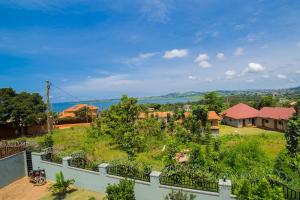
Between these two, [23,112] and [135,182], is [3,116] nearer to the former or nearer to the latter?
[23,112]

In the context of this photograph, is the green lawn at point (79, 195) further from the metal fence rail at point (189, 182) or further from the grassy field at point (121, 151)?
the grassy field at point (121, 151)

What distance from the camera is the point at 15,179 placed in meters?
12.5

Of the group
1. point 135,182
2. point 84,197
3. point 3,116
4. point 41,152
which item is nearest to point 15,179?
point 41,152

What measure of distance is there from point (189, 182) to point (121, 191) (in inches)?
102

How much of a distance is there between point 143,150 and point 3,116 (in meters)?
15.9

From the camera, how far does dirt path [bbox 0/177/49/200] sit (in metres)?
10.6

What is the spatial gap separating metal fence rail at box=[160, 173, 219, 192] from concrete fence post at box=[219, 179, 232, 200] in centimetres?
26

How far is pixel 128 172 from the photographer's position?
978 centimetres

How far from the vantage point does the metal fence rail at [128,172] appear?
9.31 metres

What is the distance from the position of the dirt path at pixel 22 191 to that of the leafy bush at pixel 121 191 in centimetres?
428

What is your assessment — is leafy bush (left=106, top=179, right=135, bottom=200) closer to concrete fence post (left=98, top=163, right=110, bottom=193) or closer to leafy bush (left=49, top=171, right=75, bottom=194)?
concrete fence post (left=98, top=163, right=110, bottom=193)

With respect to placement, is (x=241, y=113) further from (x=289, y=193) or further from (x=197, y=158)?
(x=289, y=193)

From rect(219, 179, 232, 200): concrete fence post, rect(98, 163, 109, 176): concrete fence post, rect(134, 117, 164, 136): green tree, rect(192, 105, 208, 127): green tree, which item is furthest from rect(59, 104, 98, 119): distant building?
rect(219, 179, 232, 200): concrete fence post

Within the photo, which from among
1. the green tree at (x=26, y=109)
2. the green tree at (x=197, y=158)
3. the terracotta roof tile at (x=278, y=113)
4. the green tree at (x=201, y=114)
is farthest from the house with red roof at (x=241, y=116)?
the green tree at (x=26, y=109)
